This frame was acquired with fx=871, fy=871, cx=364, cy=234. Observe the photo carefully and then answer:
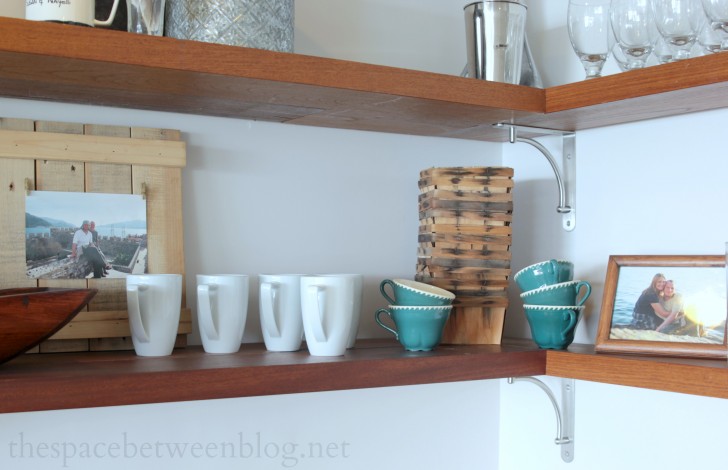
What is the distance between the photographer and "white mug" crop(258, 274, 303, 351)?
1295 millimetres

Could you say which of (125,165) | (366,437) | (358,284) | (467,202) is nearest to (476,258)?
(467,202)

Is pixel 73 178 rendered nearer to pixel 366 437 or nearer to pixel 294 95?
pixel 294 95

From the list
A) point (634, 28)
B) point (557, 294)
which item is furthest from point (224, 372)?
point (634, 28)

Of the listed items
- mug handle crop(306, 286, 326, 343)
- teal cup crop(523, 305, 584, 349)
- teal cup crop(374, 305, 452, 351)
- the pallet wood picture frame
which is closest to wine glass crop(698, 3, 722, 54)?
teal cup crop(523, 305, 584, 349)

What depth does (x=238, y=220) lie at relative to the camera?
1.42m

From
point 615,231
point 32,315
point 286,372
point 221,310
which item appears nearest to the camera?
point 32,315

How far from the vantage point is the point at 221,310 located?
1249 mm

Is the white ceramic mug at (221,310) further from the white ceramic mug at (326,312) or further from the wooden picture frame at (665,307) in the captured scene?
the wooden picture frame at (665,307)

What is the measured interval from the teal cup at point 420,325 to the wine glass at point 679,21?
0.51m

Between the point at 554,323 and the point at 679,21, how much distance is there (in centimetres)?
49

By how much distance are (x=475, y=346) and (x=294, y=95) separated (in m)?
0.52

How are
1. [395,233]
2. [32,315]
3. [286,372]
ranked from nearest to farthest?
[32,315]
[286,372]
[395,233]

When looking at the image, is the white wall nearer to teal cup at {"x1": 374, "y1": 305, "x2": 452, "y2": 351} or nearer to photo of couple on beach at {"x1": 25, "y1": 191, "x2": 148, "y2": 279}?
teal cup at {"x1": 374, "y1": 305, "x2": 452, "y2": 351}

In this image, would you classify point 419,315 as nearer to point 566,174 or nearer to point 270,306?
point 270,306
